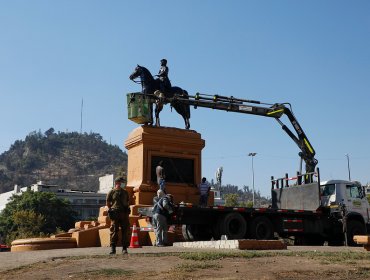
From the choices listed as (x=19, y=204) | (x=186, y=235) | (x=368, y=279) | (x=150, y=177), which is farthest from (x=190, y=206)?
(x=19, y=204)

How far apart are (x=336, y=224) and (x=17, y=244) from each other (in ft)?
41.2

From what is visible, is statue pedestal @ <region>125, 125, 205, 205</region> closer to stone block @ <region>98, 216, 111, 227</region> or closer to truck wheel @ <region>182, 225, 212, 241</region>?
stone block @ <region>98, 216, 111, 227</region>

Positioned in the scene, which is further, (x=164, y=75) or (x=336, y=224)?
(x=164, y=75)

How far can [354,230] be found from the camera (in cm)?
2092

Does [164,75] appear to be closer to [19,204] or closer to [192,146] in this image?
[192,146]

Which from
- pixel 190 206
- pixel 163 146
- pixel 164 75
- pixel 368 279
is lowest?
pixel 368 279

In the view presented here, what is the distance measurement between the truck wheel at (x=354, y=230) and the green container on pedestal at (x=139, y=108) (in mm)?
9769

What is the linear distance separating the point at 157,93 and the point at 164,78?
1012 mm

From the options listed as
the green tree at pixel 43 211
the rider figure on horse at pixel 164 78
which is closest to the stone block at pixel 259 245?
the rider figure on horse at pixel 164 78

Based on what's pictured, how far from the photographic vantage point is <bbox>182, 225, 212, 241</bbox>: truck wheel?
18281mm

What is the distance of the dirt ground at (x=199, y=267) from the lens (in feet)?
27.5

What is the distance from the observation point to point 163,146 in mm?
22078

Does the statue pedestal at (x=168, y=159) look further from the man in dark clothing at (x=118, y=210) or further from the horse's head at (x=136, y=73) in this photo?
the man in dark clothing at (x=118, y=210)

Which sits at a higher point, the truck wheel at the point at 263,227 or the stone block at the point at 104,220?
the stone block at the point at 104,220
